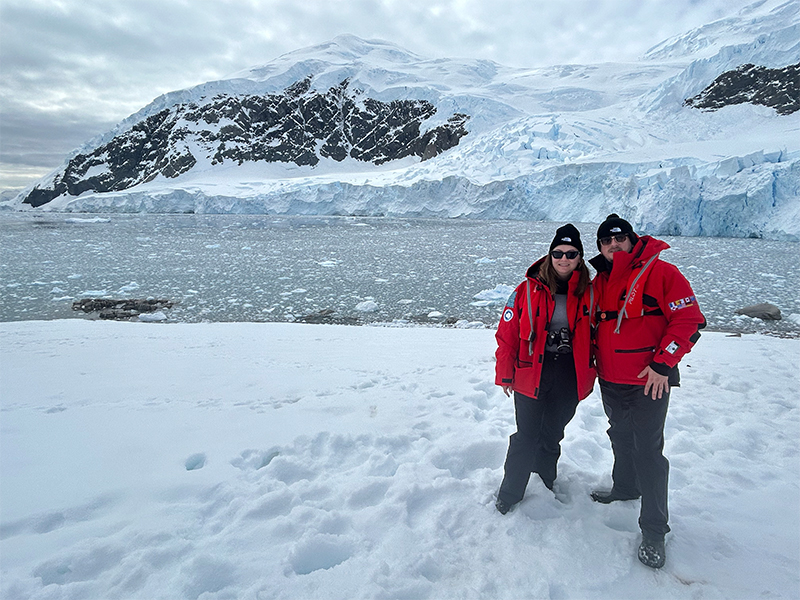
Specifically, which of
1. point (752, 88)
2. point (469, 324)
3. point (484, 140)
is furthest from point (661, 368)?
point (752, 88)

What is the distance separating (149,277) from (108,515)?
33.4ft

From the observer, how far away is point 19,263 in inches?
499

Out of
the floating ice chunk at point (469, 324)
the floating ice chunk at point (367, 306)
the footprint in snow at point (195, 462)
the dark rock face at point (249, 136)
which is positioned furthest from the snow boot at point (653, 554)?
the dark rock face at point (249, 136)

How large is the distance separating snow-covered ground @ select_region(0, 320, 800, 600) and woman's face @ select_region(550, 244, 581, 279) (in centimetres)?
114

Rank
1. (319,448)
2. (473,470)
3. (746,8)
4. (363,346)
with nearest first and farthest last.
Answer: (473,470) → (319,448) → (363,346) → (746,8)

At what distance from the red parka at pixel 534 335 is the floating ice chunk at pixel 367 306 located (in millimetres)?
6066

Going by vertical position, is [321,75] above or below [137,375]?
above

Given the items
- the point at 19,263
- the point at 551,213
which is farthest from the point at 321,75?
the point at 19,263

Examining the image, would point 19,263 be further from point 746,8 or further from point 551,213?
point 746,8

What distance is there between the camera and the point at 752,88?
43.8 m

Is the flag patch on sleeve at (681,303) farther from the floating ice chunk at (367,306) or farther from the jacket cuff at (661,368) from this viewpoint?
the floating ice chunk at (367,306)

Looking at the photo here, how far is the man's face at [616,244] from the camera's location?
6.34 ft

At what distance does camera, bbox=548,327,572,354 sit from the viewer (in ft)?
6.63

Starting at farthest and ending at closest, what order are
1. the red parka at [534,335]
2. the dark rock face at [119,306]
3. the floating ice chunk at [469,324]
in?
the dark rock face at [119,306]
the floating ice chunk at [469,324]
the red parka at [534,335]
